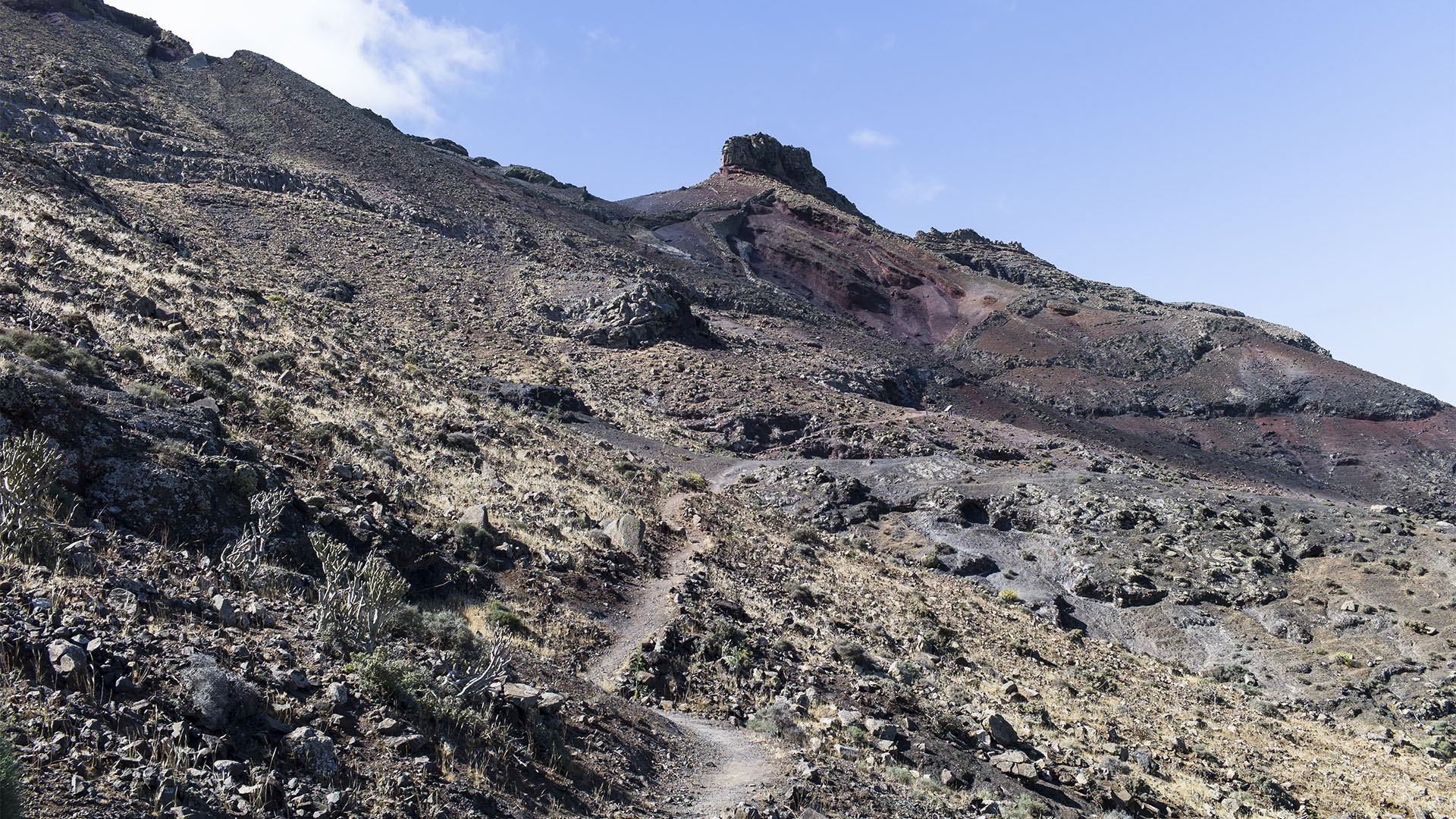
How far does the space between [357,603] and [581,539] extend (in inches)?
326

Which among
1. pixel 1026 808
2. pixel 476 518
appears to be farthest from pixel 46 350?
pixel 1026 808

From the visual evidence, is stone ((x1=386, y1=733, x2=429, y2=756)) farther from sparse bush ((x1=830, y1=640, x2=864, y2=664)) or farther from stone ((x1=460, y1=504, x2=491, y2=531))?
sparse bush ((x1=830, y1=640, x2=864, y2=664))

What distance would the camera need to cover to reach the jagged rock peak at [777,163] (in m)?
85.7

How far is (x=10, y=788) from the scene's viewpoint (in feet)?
11.6

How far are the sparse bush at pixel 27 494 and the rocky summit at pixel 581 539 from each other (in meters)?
0.06

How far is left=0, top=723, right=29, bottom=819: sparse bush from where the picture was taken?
3486 mm

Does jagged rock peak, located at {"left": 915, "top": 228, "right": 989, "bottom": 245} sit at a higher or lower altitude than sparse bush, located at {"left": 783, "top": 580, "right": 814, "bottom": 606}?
higher

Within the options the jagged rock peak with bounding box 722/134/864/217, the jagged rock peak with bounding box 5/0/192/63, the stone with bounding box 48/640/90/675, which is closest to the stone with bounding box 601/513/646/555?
the stone with bounding box 48/640/90/675

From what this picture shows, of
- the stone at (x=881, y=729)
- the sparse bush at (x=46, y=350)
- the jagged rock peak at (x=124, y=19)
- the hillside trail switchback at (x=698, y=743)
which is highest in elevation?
the jagged rock peak at (x=124, y=19)

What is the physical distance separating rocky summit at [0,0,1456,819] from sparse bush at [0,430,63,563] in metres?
0.06

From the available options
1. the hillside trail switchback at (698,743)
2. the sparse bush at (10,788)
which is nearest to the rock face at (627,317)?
the hillside trail switchback at (698,743)

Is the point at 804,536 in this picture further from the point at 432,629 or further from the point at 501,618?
the point at 432,629

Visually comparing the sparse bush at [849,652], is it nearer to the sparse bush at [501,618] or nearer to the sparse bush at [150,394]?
the sparse bush at [501,618]

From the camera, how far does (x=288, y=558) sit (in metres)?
8.76
